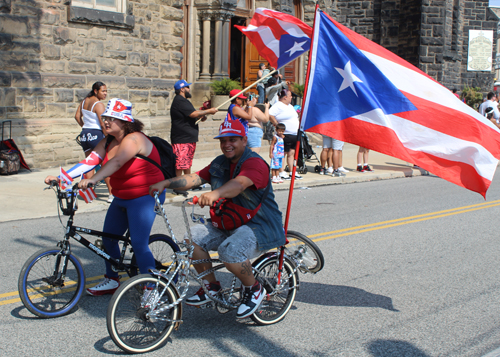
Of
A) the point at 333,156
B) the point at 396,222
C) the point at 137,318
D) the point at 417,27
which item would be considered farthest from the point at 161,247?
the point at 417,27

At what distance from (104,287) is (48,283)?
2.12ft

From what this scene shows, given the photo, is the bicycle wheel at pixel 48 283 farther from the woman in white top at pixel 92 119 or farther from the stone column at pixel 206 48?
the stone column at pixel 206 48

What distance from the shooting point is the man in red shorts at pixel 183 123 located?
1020 centimetres

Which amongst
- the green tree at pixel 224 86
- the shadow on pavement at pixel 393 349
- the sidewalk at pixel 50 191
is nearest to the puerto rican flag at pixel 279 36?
the shadow on pavement at pixel 393 349

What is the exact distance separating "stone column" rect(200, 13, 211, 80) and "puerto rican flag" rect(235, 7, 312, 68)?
13.4 metres

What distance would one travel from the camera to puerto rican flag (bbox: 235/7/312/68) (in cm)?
662

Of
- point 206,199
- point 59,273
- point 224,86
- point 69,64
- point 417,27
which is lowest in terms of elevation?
point 59,273

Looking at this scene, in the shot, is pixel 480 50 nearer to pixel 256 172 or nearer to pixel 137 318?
pixel 256 172

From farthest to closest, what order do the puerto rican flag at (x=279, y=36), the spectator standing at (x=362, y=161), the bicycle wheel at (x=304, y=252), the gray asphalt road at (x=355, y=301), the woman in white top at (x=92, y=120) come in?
the spectator standing at (x=362, y=161) < the woman in white top at (x=92, y=120) < the puerto rican flag at (x=279, y=36) < the bicycle wheel at (x=304, y=252) < the gray asphalt road at (x=355, y=301)

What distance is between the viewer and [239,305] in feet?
14.4

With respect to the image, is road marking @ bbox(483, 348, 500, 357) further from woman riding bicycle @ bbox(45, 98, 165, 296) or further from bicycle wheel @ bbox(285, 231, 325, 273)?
woman riding bicycle @ bbox(45, 98, 165, 296)

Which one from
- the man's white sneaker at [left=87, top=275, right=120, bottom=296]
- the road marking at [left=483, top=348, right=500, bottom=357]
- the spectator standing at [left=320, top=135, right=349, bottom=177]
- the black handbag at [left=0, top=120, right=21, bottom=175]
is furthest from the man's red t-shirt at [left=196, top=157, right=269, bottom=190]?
the spectator standing at [left=320, top=135, right=349, bottom=177]

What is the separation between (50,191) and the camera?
9.98m

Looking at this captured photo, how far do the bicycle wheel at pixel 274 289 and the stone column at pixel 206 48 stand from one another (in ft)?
54.0
